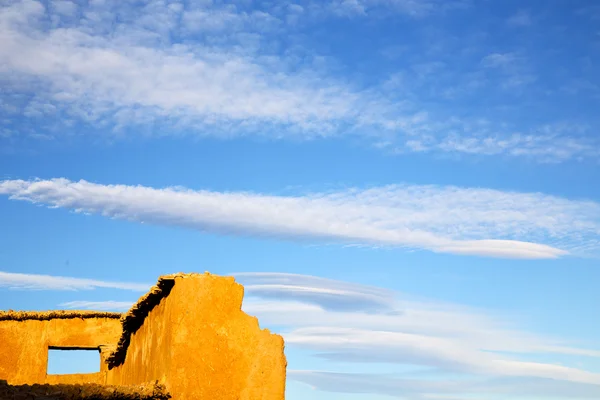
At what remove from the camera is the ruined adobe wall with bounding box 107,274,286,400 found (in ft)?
42.2

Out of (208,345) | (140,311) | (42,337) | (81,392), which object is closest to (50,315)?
(42,337)

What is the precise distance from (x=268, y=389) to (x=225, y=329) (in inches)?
54.7

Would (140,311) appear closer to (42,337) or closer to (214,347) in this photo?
(214,347)

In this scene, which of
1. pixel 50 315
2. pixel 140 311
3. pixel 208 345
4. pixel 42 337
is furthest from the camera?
pixel 50 315

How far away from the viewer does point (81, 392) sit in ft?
40.0

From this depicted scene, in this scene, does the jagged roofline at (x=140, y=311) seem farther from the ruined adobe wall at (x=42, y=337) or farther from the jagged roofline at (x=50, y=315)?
the jagged roofline at (x=50, y=315)

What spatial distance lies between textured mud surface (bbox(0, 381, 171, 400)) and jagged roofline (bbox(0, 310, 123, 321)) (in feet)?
39.4

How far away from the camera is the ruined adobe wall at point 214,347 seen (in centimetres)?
1285

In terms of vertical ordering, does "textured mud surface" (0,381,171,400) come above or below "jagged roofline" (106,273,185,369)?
below

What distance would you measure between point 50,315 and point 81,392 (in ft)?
40.9

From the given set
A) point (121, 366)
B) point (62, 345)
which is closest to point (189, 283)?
point (121, 366)

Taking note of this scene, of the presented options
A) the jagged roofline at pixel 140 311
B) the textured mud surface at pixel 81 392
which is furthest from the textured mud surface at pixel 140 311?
the textured mud surface at pixel 81 392

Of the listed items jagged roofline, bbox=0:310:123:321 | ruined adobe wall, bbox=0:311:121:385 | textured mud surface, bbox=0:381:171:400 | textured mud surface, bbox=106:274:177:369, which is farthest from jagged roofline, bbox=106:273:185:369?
jagged roofline, bbox=0:310:123:321

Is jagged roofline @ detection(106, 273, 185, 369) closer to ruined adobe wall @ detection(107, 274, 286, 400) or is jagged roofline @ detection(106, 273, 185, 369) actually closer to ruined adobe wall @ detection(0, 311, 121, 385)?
ruined adobe wall @ detection(107, 274, 286, 400)
